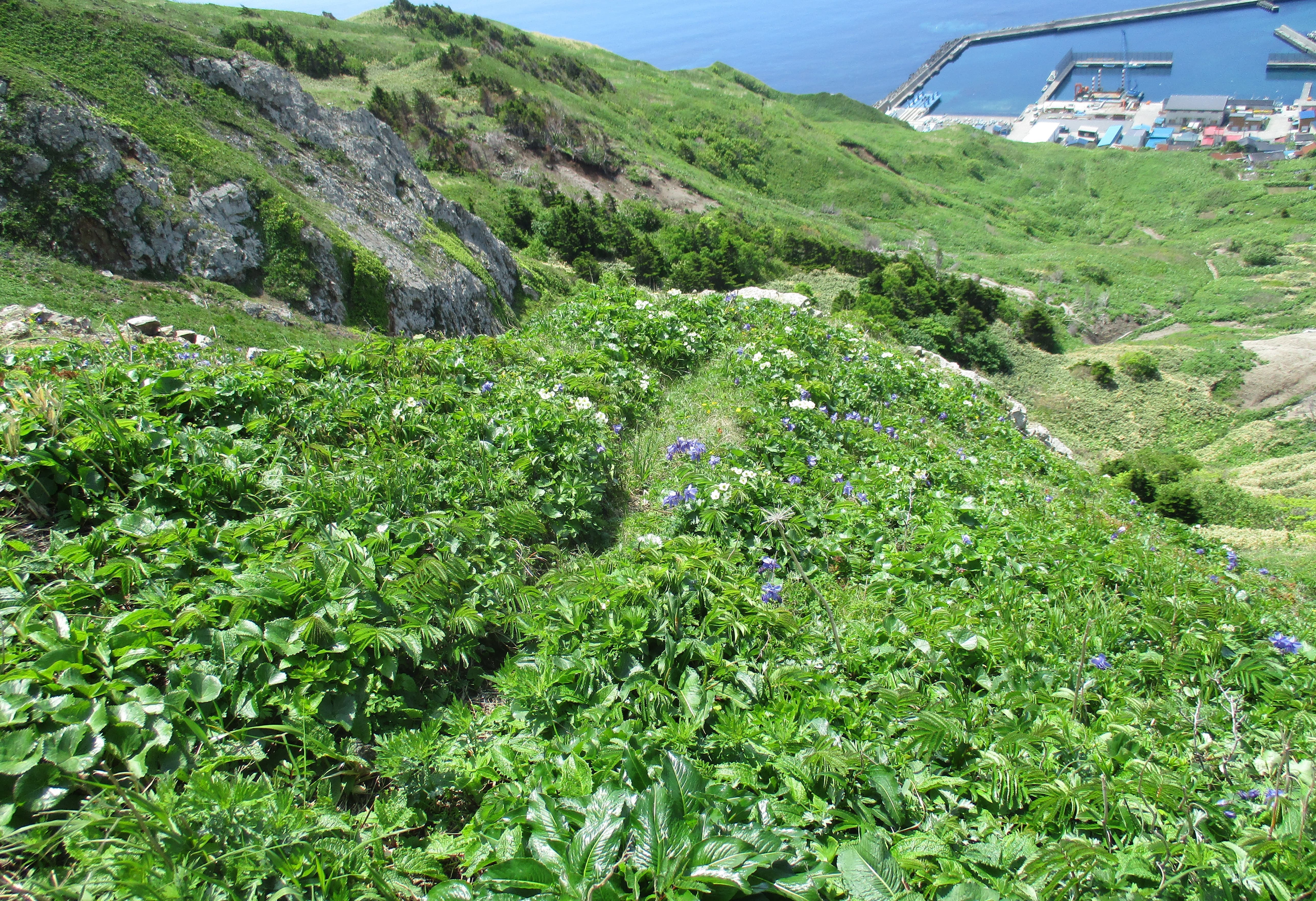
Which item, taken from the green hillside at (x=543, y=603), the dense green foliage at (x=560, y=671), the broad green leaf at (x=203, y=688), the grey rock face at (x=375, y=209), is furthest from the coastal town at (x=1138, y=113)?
the broad green leaf at (x=203, y=688)

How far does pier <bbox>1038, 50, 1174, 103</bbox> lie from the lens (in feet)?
335

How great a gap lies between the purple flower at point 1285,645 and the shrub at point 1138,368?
24.6 m

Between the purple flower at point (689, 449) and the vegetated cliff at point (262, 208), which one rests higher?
the vegetated cliff at point (262, 208)

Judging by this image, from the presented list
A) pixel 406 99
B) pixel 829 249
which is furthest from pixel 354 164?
pixel 829 249

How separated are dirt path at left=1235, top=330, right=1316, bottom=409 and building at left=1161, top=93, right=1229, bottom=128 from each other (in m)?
80.1

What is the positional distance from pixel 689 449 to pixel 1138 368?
25429 millimetres

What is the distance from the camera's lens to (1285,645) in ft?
12.5

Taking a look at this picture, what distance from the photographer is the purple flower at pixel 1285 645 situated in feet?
12.4

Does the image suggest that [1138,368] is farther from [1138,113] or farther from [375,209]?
[1138,113]

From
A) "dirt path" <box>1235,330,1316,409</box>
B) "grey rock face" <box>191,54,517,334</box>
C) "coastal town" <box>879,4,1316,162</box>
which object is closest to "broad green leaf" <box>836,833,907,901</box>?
"grey rock face" <box>191,54,517,334</box>

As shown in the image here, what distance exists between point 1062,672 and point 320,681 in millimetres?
3723

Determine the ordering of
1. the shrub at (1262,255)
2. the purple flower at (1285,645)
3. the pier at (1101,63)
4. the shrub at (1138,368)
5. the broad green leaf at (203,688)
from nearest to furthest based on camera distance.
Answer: the broad green leaf at (203,688) < the purple flower at (1285,645) < the shrub at (1138,368) < the shrub at (1262,255) < the pier at (1101,63)

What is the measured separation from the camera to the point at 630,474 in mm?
5766

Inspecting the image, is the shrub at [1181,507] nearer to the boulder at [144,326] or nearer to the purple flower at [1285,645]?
the purple flower at [1285,645]
